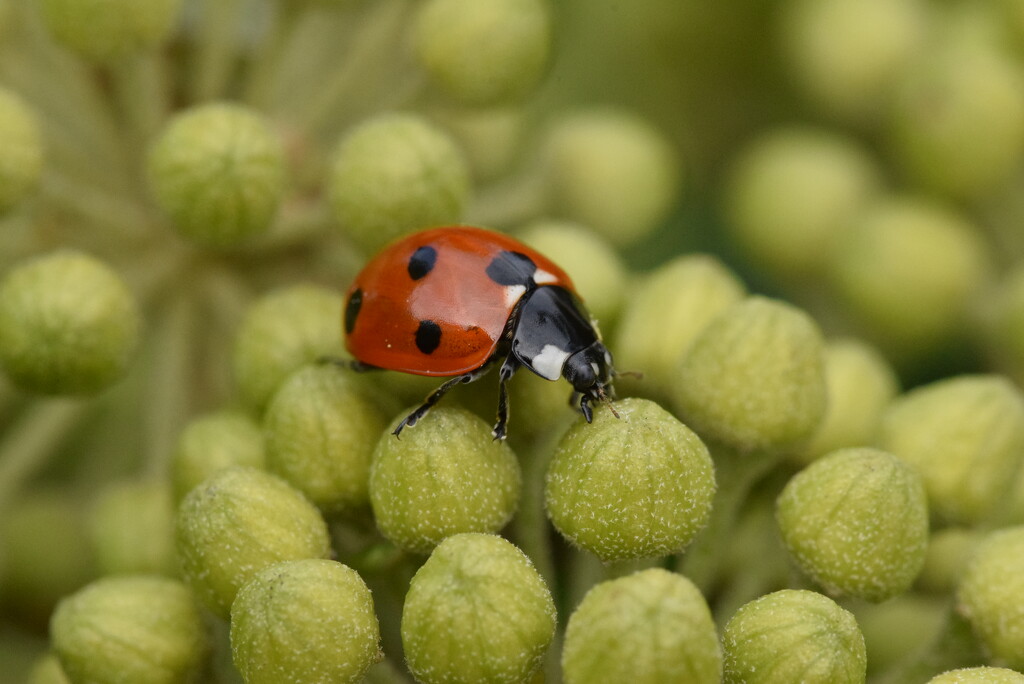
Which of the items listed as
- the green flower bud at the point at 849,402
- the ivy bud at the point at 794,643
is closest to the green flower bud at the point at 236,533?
the ivy bud at the point at 794,643

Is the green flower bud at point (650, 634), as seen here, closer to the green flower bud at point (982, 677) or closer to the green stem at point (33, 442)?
the green flower bud at point (982, 677)

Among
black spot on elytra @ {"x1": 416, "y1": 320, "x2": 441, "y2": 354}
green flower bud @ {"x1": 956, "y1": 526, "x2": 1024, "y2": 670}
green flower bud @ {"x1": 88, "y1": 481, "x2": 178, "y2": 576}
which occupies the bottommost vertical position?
green flower bud @ {"x1": 88, "y1": 481, "x2": 178, "y2": 576}

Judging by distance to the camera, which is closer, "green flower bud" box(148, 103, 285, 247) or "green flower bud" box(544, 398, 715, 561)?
"green flower bud" box(544, 398, 715, 561)

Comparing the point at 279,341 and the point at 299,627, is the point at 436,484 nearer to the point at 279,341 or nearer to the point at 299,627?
the point at 299,627

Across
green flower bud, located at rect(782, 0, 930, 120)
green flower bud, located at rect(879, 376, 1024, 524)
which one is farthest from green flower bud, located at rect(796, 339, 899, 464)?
green flower bud, located at rect(782, 0, 930, 120)

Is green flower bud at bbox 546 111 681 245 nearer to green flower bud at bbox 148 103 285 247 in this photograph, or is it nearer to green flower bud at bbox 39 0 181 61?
green flower bud at bbox 148 103 285 247

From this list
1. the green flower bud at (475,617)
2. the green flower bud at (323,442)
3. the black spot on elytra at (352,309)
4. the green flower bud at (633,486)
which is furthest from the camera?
the black spot on elytra at (352,309)

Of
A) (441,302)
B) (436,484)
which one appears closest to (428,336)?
(441,302)
